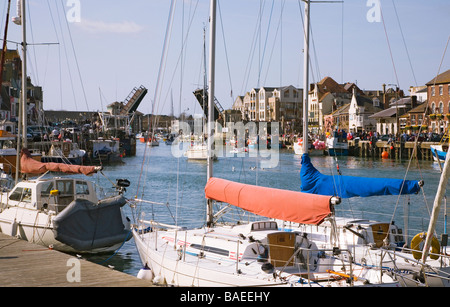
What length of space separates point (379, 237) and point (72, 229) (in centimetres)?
1014

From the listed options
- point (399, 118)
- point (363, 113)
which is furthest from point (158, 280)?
point (363, 113)

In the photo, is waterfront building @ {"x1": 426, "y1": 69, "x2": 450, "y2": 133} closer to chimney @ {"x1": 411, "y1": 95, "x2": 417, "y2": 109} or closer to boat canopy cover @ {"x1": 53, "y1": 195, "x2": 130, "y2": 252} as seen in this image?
chimney @ {"x1": 411, "y1": 95, "x2": 417, "y2": 109}

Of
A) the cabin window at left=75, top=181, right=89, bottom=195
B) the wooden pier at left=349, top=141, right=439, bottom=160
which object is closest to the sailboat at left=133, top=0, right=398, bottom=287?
the cabin window at left=75, top=181, right=89, bottom=195

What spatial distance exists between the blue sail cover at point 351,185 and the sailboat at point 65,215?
6647 millimetres

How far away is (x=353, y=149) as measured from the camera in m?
83.7

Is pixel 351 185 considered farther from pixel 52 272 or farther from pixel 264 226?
pixel 52 272

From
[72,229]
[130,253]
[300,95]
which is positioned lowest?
[130,253]

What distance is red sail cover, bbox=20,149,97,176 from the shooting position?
21297 millimetres

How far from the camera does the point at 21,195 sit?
21.3 meters

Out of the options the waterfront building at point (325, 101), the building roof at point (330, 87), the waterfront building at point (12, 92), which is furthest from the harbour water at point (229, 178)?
the building roof at point (330, 87)

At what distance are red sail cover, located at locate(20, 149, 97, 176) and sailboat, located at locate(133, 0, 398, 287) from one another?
6.69 m

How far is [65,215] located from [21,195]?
338 cm
